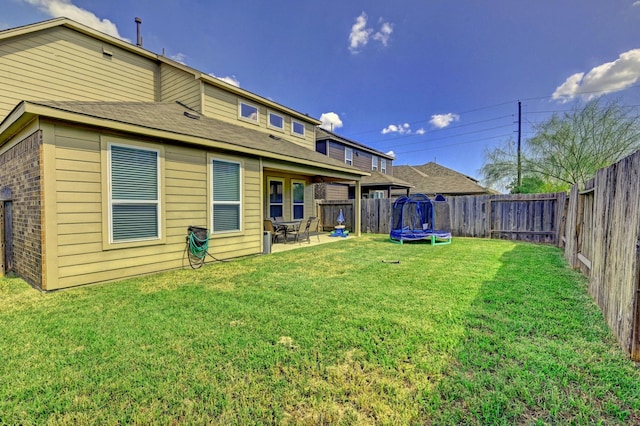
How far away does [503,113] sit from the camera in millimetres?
24484

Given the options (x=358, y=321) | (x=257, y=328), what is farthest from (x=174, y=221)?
(x=358, y=321)

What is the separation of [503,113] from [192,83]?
2559 cm

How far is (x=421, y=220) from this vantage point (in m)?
11.7

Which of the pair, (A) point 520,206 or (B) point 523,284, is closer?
(B) point 523,284

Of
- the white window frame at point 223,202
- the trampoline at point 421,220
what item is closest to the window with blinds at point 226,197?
the white window frame at point 223,202

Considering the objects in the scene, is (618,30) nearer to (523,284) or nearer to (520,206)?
(520,206)

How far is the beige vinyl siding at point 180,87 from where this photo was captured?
928 cm

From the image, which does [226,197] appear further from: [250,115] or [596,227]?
[596,227]

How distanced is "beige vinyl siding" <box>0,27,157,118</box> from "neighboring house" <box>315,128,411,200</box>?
1068 centimetres

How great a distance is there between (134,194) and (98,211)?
630mm

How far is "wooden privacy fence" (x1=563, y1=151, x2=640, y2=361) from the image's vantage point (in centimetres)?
256

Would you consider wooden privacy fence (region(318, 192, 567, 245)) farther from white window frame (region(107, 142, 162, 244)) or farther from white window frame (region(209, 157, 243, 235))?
white window frame (region(107, 142, 162, 244))

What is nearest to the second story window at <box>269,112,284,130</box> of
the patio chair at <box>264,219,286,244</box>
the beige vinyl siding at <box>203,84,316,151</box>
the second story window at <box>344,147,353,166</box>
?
the beige vinyl siding at <box>203,84,316,151</box>

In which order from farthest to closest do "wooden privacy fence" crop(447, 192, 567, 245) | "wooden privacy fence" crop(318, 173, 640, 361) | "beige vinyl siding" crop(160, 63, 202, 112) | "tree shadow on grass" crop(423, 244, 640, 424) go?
"wooden privacy fence" crop(447, 192, 567, 245), "beige vinyl siding" crop(160, 63, 202, 112), "wooden privacy fence" crop(318, 173, 640, 361), "tree shadow on grass" crop(423, 244, 640, 424)
